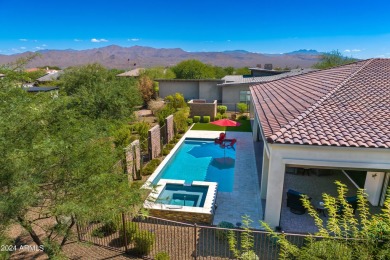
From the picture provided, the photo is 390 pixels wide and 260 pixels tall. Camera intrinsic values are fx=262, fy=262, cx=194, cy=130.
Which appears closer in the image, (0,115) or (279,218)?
(0,115)

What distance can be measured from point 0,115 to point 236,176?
42.3 ft

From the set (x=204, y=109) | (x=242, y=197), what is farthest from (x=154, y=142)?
(x=204, y=109)

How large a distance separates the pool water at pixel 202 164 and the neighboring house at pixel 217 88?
48.1 feet

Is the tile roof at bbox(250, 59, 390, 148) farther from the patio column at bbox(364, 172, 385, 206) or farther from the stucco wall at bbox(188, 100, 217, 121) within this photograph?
the stucco wall at bbox(188, 100, 217, 121)

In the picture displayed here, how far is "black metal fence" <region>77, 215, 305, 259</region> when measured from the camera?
30.2 ft

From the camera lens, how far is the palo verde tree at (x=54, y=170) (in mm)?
5297

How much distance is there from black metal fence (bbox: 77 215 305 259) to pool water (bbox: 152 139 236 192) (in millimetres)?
4791

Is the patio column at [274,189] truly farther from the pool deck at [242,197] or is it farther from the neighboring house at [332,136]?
the pool deck at [242,197]

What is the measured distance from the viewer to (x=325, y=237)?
6.41 metres

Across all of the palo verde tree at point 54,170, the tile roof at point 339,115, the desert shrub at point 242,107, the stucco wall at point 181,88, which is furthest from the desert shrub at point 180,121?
the palo verde tree at point 54,170

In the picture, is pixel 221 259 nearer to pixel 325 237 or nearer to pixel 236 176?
pixel 325 237

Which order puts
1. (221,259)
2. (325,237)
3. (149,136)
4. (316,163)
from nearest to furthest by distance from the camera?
(325,237) → (221,259) → (316,163) → (149,136)

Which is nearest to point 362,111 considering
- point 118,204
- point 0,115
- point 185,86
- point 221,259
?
point 221,259

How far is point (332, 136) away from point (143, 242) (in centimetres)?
783
